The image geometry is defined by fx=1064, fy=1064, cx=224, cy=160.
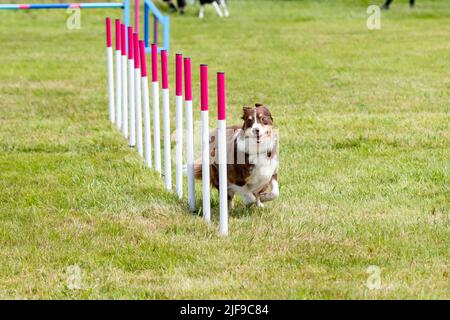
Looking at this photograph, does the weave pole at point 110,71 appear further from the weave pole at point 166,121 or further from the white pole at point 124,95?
the weave pole at point 166,121

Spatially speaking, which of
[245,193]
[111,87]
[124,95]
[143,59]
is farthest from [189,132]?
[111,87]

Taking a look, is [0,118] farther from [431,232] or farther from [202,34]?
[202,34]

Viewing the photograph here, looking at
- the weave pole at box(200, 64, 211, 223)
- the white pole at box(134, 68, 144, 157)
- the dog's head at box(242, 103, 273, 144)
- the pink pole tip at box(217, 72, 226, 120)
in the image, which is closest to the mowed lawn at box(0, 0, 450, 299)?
the white pole at box(134, 68, 144, 157)

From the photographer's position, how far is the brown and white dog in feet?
26.2

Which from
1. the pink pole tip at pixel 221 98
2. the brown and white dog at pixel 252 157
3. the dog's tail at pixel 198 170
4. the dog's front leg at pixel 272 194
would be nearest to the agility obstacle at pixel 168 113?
the pink pole tip at pixel 221 98

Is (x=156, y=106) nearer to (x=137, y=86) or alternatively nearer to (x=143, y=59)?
(x=143, y=59)

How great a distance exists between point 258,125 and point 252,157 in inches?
12.8

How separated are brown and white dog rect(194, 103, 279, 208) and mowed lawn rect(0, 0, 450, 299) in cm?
21

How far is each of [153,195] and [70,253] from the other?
1765 mm

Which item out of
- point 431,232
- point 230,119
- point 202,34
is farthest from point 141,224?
point 202,34

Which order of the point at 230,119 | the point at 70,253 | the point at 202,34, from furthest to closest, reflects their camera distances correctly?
the point at 202,34 < the point at 230,119 < the point at 70,253

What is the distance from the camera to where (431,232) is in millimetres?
7957

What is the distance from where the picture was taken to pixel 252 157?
8.14 meters

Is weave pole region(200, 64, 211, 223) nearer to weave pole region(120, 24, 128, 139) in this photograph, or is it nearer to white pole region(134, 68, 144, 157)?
white pole region(134, 68, 144, 157)
